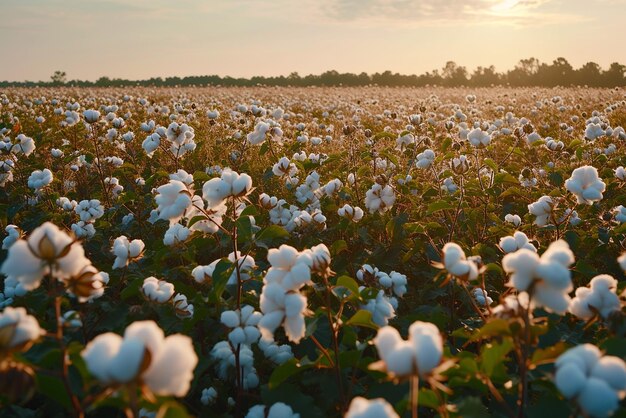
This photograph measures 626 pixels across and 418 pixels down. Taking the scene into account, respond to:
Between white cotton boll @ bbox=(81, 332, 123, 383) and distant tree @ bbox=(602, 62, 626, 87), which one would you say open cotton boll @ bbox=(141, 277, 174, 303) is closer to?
white cotton boll @ bbox=(81, 332, 123, 383)

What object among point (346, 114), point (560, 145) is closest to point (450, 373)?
point (560, 145)

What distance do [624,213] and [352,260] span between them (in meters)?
2.03

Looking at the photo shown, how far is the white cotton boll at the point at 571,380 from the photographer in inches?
47.0

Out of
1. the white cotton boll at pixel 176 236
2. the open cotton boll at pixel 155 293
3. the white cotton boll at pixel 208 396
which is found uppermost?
the white cotton boll at pixel 176 236

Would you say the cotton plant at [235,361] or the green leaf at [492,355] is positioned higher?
the green leaf at [492,355]

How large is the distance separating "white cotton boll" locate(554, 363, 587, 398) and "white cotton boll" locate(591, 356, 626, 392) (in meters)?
0.04

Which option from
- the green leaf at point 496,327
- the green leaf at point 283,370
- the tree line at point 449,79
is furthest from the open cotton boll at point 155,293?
the tree line at point 449,79

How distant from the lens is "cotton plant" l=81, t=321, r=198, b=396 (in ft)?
3.51

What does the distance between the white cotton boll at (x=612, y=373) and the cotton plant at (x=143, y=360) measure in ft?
3.06

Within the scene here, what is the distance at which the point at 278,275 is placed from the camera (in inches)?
74.8

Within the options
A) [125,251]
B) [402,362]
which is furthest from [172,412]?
[125,251]

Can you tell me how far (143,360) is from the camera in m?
1.09

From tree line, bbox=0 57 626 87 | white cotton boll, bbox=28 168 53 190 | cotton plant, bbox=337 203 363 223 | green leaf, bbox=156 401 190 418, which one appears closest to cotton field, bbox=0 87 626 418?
green leaf, bbox=156 401 190 418

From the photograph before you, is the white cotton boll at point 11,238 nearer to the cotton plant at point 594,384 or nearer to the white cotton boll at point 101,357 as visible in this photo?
the white cotton boll at point 101,357
